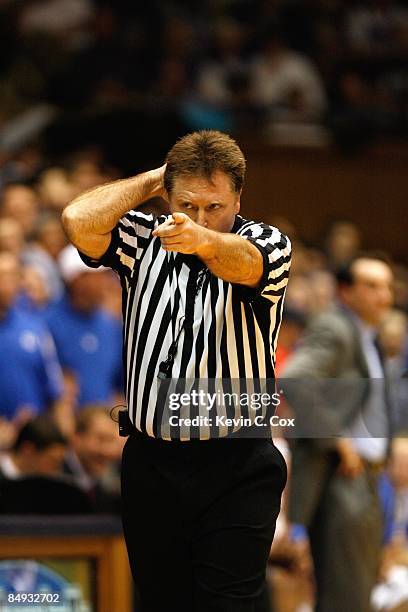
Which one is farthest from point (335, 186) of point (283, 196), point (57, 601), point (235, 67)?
point (57, 601)

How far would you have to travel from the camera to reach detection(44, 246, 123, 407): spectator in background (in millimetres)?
7684

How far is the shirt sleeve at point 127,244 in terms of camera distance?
12.3 feet

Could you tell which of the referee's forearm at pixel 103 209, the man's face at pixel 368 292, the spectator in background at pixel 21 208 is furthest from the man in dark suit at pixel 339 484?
the spectator in background at pixel 21 208

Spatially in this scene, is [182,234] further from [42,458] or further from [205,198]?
[42,458]

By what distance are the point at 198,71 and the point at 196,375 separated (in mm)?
8720

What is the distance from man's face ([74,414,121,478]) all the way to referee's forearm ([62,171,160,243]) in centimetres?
261

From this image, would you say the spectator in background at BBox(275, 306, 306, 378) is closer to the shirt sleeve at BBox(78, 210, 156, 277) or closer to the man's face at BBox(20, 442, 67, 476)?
the man's face at BBox(20, 442, 67, 476)

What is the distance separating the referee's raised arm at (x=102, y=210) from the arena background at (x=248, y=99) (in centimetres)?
616

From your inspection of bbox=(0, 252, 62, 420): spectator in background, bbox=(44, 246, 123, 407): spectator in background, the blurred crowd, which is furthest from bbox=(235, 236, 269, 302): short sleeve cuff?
the blurred crowd

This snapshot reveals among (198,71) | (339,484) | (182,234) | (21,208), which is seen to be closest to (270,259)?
(182,234)

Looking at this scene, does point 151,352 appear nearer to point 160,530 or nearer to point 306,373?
point 160,530

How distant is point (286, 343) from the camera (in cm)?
768

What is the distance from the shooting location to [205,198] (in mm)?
3508

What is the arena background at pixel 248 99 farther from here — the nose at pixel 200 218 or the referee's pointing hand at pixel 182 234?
the referee's pointing hand at pixel 182 234
